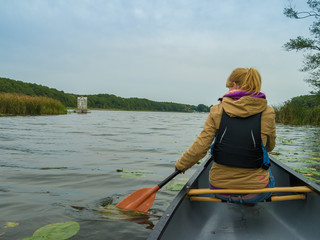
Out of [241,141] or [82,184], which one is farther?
[82,184]

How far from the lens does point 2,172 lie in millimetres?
5691

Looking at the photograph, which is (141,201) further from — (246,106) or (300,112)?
(300,112)

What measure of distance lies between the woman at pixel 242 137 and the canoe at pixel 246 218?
338mm

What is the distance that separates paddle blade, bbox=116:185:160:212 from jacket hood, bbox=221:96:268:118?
152 centimetres

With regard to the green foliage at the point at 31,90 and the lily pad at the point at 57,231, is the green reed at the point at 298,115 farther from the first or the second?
the green foliage at the point at 31,90

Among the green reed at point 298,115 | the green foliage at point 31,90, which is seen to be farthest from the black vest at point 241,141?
the green foliage at point 31,90

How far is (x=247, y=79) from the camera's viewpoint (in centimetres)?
273

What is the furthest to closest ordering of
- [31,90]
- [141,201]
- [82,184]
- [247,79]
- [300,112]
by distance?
[31,90]
[300,112]
[82,184]
[141,201]
[247,79]

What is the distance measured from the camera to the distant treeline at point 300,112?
64.2 feet

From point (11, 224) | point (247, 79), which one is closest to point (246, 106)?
point (247, 79)

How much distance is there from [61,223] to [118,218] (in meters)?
0.67

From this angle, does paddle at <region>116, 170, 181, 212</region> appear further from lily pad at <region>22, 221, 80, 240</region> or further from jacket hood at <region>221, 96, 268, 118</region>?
jacket hood at <region>221, 96, 268, 118</region>

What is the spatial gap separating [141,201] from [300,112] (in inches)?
832

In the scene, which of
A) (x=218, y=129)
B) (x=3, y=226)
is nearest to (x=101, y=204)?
(x=3, y=226)
